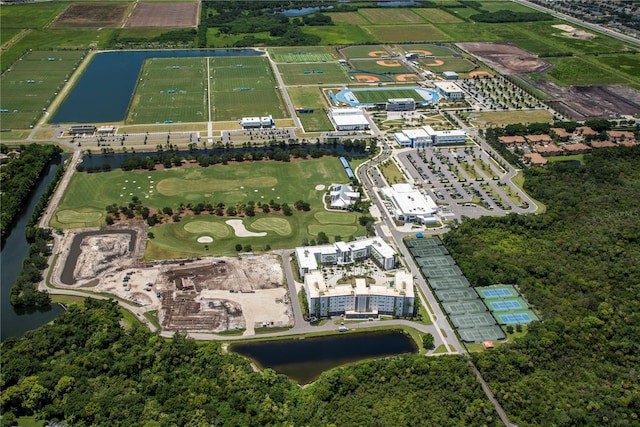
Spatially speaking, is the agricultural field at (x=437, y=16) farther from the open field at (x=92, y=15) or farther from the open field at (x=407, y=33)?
the open field at (x=92, y=15)

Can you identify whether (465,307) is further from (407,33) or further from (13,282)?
(407,33)

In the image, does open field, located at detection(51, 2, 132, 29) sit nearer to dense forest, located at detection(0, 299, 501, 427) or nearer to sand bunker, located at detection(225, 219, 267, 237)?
sand bunker, located at detection(225, 219, 267, 237)

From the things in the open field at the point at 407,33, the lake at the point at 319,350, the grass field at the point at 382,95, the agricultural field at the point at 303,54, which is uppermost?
the open field at the point at 407,33

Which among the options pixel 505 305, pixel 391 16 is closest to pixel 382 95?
pixel 505 305

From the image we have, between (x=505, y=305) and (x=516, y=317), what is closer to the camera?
(x=516, y=317)

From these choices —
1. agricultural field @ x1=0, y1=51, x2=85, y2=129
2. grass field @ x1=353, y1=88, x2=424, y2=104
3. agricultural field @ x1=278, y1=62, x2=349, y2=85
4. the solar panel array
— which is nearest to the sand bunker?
the solar panel array

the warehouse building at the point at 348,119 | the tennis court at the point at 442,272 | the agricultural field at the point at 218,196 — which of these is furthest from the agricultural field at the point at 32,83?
the tennis court at the point at 442,272
